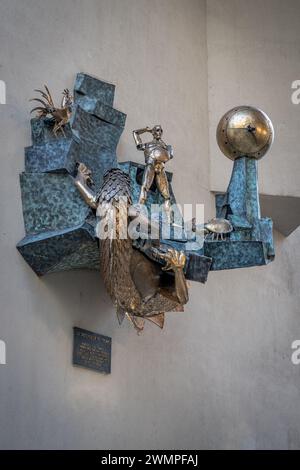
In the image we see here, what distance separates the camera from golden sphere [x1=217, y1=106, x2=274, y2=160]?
15.0 ft

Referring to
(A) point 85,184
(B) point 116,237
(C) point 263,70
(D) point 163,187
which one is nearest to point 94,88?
(D) point 163,187

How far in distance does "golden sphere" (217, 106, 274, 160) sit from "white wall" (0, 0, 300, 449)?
25.5 inches

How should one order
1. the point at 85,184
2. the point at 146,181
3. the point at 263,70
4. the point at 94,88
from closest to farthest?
the point at 85,184 → the point at 146,181 → the point at 94,88 → the point at 263,70

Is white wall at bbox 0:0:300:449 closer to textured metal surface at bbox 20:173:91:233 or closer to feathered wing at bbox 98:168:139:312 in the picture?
textured metal surface at bbox 20:173:91:233

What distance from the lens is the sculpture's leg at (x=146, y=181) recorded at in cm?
466

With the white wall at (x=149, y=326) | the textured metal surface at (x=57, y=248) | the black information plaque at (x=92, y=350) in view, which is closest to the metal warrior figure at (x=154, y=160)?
the white wall at (x=149, y=326)

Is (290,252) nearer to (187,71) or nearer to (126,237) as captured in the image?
(187,71)

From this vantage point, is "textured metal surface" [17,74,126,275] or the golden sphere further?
the golden sphere

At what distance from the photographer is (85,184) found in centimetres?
432

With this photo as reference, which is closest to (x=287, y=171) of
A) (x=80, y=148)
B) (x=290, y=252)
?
(x=290, y=252)

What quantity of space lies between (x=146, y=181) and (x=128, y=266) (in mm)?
643

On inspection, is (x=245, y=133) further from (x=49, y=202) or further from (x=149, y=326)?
(x=149, y=326)

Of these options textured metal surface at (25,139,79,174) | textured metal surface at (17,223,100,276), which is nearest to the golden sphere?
textured metal surface at (25,139,79,174)

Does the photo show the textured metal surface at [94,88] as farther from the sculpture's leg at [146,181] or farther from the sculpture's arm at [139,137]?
the sculpture's leg at [146,181]
